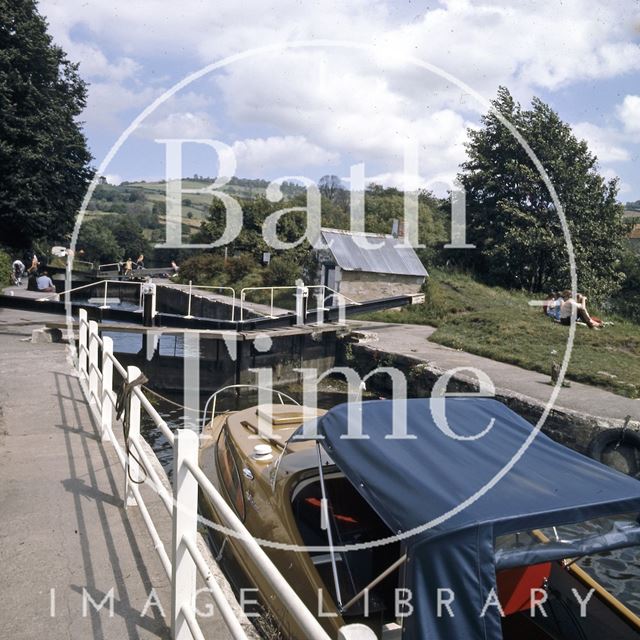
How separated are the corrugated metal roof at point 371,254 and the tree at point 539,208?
4935 mm

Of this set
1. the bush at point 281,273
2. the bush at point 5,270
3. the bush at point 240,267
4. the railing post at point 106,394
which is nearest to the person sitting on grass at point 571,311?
the bush at point 281,273

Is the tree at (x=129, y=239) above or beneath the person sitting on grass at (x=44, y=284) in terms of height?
above

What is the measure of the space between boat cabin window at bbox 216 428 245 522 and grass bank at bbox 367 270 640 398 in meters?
7.47

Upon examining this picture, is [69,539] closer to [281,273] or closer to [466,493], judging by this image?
[466,493]

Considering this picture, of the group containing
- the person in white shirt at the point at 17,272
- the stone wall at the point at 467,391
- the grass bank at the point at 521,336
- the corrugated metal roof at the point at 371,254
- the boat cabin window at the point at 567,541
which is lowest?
the stone wall at the point at 467,391

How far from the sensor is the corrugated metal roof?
70.2 feet

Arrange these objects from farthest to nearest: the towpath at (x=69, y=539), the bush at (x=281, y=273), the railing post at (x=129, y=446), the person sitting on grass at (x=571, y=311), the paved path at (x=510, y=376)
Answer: the bush at (x=281, y=273) < the person sitting on grass at (x=571, y=311) < the paved path at (x=510, y=376) < the railing post at (x=129, y=446) < the towpath at (x=69, y=539)

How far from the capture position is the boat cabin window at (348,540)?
383 centimetres

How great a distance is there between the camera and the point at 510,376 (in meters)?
12.2

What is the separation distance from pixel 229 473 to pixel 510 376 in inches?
309

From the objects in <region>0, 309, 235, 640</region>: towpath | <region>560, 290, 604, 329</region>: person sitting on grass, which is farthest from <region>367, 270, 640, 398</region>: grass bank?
<region>0, 309, 235, 640</region>: towpath

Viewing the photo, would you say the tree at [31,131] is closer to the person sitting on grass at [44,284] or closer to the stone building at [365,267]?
the person sitting on grass at [44,284]

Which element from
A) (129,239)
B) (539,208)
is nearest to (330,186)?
(129,239)

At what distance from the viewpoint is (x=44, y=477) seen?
5309 mm
